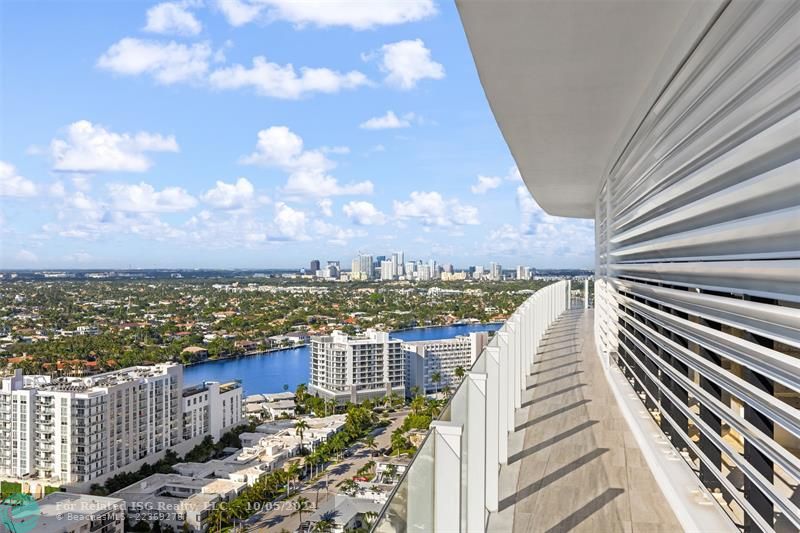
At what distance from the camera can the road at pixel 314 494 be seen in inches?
947

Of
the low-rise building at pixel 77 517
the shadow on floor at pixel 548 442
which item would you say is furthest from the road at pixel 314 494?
the shadow on floor at pixel 548 442

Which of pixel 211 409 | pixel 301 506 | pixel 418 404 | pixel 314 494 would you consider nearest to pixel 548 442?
pixel 301 506

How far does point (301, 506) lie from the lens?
23812mm

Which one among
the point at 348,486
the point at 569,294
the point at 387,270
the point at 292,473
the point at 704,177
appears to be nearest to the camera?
the point at 704,177

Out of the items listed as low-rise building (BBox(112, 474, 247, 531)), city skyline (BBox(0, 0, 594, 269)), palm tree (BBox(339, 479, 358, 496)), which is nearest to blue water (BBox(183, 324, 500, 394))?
low-rise building (BBox(112, 474, 247, 531))

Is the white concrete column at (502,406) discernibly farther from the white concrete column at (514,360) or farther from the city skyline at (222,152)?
the city skyline at (222,152)

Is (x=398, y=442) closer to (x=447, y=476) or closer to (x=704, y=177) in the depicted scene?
(x=704, y=177)

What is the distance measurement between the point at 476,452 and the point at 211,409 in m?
→ 34.5

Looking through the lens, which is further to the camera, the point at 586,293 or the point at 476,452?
the point at 586,293

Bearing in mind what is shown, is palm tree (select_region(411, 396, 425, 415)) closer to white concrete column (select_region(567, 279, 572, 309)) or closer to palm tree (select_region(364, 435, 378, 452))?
palm tree (select_region(364, 435, 378, 452))

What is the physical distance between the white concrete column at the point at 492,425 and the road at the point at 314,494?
72.6ft

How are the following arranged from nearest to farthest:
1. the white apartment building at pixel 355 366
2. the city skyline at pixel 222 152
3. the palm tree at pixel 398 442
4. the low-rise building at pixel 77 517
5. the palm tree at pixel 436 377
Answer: the low-rise building at pixel 77 517 < the palm tree at pixel 398 442 < the palm tree at pixel 436 377 < the white apartment building at pixel 355 366 < the city skyline at pixel 222 152

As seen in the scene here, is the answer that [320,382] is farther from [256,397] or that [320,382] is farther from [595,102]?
[595,102]

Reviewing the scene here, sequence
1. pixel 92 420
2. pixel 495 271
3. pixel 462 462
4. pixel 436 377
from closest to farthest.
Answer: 1. pixel 462 462
2. pixel 92 420
3. pixel 436 377
4. pixel 495 271
